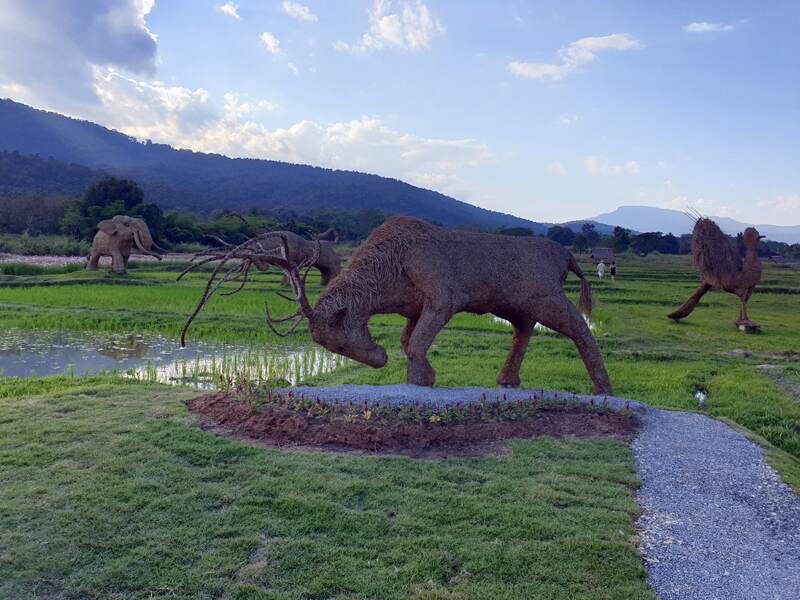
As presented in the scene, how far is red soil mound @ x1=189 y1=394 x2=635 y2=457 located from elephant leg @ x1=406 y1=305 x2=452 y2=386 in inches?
55.3

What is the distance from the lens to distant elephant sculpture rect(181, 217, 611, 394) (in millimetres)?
7855

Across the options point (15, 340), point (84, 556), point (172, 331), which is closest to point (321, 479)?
point (84, 556)

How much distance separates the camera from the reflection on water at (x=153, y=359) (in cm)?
1091

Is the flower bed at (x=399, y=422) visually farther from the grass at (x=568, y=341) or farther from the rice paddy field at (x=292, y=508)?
the grass at (x=568, y=341)

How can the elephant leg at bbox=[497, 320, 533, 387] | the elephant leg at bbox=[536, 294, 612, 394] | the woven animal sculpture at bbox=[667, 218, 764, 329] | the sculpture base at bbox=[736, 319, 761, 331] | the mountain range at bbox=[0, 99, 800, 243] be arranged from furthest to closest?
the mountain range at bbox=[0, 99, 800, 243]
the woven animal sculpture at bbox=[667, 218, 764, 329]
the sculpture base at bbox=[736, 319, 761, 331]
the elephant leg at bbox=[497, 320, 533, 387]
the elephant leg at bbox=[536, 294, 612, 394]

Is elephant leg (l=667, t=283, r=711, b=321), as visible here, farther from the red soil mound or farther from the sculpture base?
the red soil mound

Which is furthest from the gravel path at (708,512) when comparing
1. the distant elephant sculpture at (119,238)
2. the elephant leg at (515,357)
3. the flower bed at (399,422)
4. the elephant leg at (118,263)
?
the elephant leg at (118,263)

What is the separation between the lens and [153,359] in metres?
12.4

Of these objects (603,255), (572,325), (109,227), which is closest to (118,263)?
(109,227)

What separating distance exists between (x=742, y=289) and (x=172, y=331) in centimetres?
1552

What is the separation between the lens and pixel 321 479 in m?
5.12

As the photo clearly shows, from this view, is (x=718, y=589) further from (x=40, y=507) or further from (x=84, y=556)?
(x=40, y=507)

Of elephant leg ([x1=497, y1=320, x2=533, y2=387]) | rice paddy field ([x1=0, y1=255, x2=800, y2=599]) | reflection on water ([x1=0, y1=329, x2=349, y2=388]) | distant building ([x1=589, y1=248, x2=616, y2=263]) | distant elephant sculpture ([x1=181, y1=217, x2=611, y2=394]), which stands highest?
distant building ([x1=589, y1=248, x2=616, y2=263])

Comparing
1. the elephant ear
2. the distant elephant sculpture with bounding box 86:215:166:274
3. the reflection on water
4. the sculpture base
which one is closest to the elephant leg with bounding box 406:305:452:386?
the reflection on water
